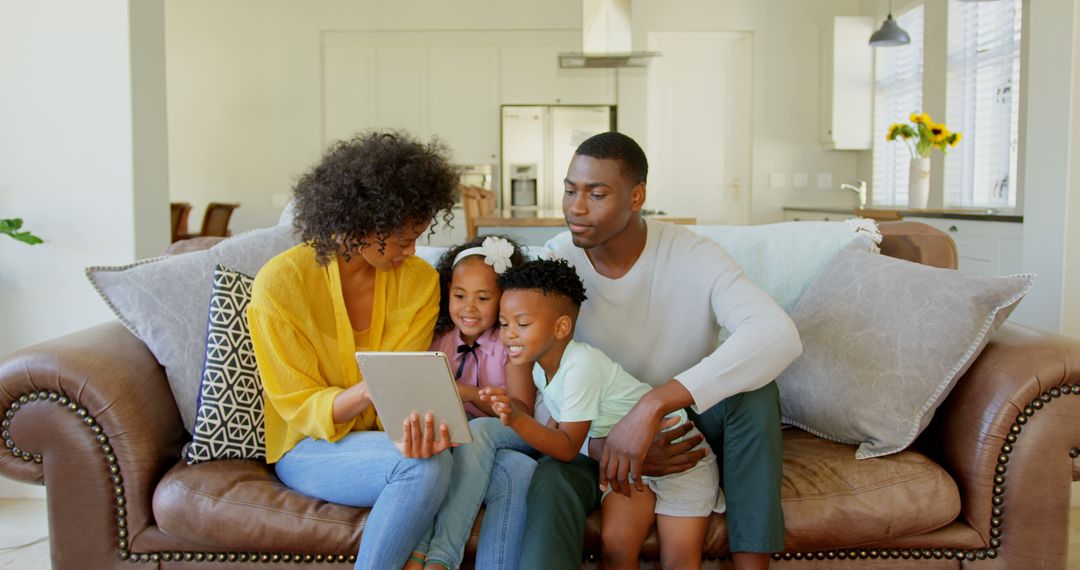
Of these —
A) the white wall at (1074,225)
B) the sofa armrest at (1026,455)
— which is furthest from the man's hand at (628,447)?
the white wall at (1074,225)

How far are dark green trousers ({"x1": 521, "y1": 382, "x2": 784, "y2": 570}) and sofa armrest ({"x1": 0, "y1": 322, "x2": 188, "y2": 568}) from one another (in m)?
0.75

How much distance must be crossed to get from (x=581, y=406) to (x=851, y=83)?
616cm

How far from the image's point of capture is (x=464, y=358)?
191 cm

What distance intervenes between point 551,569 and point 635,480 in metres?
0.21

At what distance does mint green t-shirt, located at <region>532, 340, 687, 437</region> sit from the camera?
64.5 inches

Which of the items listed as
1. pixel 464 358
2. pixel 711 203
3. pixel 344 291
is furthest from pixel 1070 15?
pixel 711 203

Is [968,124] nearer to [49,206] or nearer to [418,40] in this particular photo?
[418,40]

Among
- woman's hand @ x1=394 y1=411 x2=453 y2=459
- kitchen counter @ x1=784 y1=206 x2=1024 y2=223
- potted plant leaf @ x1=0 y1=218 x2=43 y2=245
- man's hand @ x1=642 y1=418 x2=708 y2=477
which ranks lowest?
man's hand @ x1=642 y1=418 x2=708 y2=477

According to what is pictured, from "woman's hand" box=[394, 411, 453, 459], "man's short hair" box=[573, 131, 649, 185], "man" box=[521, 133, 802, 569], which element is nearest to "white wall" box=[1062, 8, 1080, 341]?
"man" box=[521, 133, 802, 569]

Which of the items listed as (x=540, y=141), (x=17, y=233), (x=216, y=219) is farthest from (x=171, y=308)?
(x=540, y=141)

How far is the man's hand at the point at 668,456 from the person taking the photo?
1.60 m

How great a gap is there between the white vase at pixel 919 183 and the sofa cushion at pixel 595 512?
416 cm

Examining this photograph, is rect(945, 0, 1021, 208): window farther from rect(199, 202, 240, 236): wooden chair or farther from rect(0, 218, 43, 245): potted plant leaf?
rect(199, 202, 240, 236): wooden chair

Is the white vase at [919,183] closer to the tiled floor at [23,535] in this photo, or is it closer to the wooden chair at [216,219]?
the wooden chair at [216,219]
